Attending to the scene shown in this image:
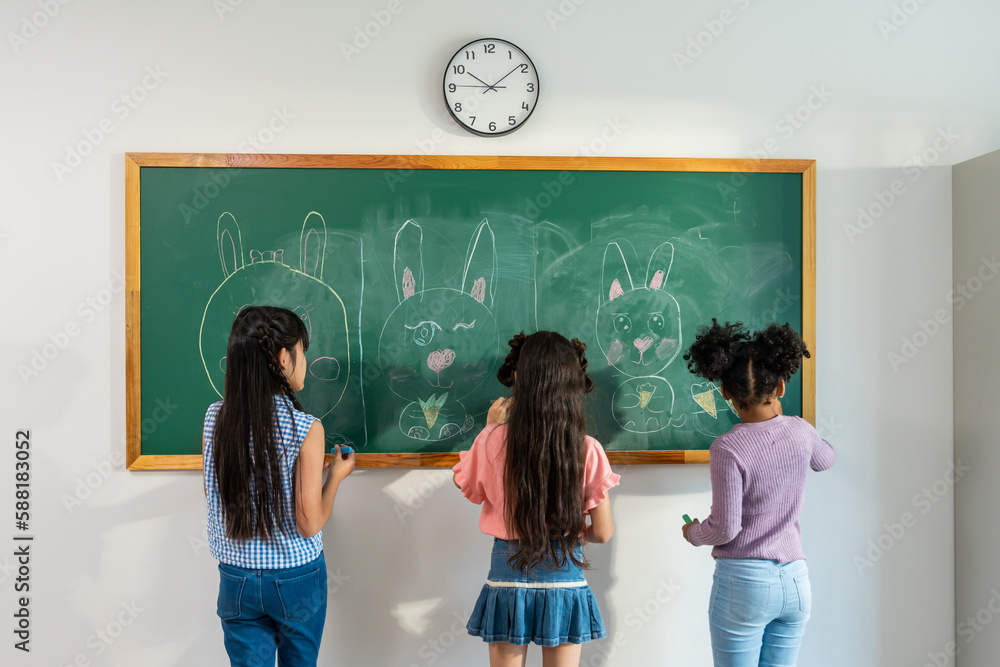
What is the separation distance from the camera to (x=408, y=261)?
193 centimetres

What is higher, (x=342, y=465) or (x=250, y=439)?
(x=250, y=439)

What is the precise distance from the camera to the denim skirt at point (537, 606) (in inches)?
59.2

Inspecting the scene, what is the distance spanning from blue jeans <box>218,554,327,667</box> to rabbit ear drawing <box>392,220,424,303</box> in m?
0.88

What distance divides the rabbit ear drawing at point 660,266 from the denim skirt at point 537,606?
3.02 ft
